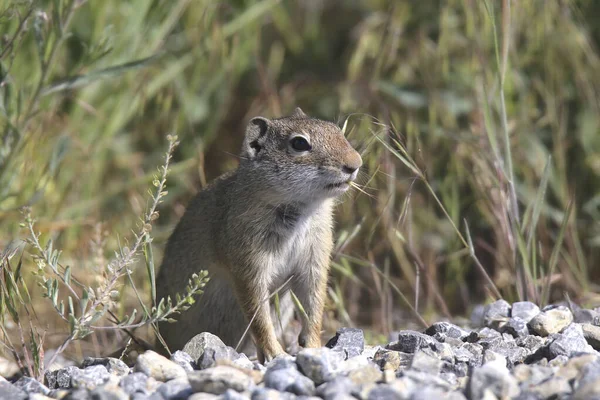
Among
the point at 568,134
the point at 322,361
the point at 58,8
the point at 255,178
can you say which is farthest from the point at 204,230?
the point at 568,134

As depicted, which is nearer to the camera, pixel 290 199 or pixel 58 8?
pixel 58 8

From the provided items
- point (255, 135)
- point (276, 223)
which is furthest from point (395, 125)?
point (276, 223)

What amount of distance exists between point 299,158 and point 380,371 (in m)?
1.08

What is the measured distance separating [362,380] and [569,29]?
325cm

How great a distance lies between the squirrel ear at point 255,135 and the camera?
11.9 feet

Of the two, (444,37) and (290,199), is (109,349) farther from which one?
(444,37)

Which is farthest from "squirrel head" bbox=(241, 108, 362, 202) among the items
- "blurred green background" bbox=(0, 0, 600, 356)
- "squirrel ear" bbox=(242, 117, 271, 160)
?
"blurred green background" bbox=(0, 0, 600, 356)

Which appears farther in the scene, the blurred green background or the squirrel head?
the blurred green background

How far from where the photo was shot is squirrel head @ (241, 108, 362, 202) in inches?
128

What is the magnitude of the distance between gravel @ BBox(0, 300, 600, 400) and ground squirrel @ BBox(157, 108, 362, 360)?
1.56 feet

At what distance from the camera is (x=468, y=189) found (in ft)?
17.0

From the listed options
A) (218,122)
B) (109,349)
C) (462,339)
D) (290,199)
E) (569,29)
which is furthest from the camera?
(218,122)

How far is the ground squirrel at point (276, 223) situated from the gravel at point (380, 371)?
0.47 meters

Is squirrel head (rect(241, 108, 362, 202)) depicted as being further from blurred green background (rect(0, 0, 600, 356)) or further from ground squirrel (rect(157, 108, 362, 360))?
blurred green background (rect(0, 0, 600, 356))
